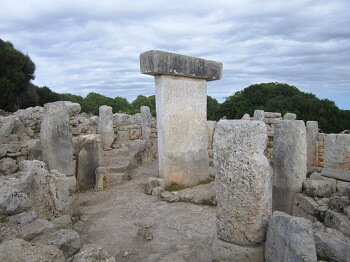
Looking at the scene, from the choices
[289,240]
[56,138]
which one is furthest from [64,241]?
[56,138]

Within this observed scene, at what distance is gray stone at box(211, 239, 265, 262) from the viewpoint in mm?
2963

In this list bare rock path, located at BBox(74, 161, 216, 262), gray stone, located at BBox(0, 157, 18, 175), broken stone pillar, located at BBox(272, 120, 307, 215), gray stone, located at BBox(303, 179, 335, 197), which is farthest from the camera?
gray stone, located at BBox(0, 157, 18, 175)

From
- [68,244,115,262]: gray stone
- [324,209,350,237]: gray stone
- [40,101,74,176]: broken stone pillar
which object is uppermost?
[40,101,74,176]: broken stone pillar

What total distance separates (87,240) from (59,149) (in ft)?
7.10

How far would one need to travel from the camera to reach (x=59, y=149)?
19.4 feet

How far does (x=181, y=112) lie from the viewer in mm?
6734

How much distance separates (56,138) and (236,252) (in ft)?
13.8

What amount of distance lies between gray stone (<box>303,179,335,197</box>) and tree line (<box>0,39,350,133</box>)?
41.1 ft

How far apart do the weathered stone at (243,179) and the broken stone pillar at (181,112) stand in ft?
11.0

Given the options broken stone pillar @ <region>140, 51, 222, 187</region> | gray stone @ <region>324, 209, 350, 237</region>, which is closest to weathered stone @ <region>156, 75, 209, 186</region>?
broken stone pillar @ <region>140, 51, 222, 187</region>

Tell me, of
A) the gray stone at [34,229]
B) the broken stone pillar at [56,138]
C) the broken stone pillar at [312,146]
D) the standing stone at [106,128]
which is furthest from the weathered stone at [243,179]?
the standing stone at [106,128]

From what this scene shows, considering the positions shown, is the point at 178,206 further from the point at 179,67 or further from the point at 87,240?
the point at 179,67

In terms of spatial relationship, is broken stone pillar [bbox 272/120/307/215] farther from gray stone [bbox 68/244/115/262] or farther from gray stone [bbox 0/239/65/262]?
gray stone [bbox 0/239/65/262]

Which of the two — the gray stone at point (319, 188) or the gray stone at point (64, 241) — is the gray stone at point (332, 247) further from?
the gray stone at point (64, 241)
